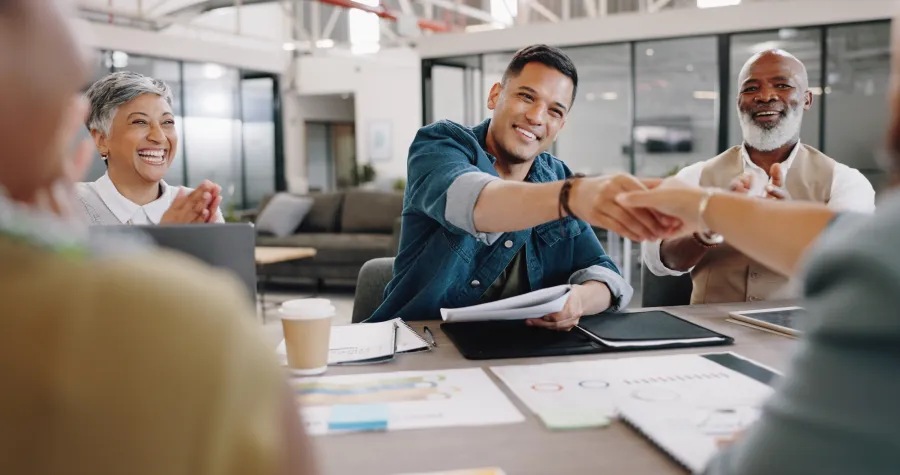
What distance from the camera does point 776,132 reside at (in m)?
2.44

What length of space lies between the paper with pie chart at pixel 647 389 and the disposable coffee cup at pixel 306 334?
312 mm

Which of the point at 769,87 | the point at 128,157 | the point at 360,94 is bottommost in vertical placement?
the point at 128,157

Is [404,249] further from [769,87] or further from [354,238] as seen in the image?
[354,238]

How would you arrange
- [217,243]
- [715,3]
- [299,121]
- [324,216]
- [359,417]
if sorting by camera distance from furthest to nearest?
1. [299,121]
2. [715,3]
3. [324,216]
4. [217,243]
5. [359,417]

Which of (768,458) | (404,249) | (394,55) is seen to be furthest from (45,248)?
(394,55)

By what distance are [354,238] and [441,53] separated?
3.84 m

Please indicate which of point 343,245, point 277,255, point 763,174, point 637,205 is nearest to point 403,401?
point 637,205

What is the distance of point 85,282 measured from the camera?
0.41 meters

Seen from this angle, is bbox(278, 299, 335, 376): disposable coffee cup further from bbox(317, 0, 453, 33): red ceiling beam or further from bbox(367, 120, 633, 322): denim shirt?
bbox(317, 0, 453, 33): red ceiling beam

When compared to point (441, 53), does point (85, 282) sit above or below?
below

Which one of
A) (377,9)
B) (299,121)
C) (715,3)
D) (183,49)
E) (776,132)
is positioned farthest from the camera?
(299,121)

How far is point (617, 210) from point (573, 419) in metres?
0.68

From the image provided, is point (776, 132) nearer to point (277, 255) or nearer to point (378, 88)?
point (277, 255)

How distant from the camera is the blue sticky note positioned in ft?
3.10
